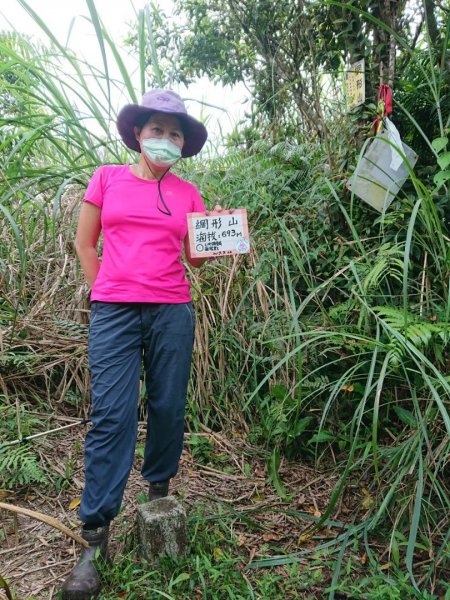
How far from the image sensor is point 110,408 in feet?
5.64

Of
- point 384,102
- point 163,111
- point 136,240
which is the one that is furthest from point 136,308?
point 384,102

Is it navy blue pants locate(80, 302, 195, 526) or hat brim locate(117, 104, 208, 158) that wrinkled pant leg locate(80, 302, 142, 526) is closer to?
navy blue pants locate(80, 302, 195, 526)

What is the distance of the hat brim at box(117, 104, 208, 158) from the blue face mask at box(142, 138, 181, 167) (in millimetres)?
104

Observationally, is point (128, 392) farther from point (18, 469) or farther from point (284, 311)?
point (284, 311)

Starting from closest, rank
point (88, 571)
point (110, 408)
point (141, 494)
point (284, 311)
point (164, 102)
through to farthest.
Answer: point (88, 571) < point (110, 408) < point (164, 102) < point (141, 494) < point (284, 311)

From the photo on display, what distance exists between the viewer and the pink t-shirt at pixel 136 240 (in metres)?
1.79

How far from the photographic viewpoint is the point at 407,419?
6.45 feet

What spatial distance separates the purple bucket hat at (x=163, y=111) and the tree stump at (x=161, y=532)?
1.31 meters

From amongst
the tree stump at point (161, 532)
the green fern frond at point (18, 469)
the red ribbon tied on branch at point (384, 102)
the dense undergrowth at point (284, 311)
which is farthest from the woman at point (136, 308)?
the red ribbon tied on branch at point (384, 102)

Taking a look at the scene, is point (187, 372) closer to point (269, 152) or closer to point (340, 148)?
point (340, 148)

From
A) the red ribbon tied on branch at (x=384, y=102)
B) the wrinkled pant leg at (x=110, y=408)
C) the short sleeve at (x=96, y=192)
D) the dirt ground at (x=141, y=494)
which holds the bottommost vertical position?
the dirt ground at (x=141, y=494)

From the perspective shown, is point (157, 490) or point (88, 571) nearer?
point (88, 571)

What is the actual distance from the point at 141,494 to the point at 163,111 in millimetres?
1479

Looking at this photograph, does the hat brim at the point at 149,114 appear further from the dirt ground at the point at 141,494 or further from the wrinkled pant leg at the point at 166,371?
the dirt ground at the point at 141,494
